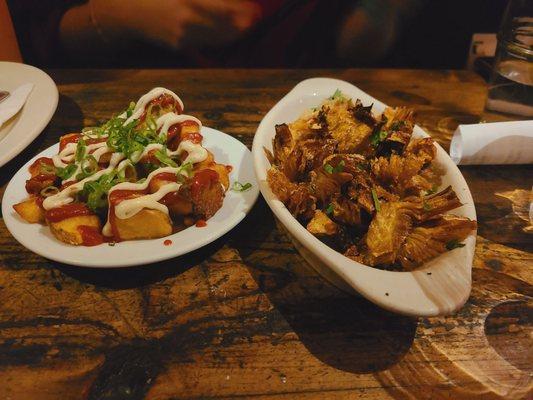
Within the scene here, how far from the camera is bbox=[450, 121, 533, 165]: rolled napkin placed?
128 cm

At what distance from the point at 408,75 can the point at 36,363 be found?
68.7 inches

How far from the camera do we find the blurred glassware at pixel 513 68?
1470mm

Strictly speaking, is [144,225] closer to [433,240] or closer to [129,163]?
[129,163]

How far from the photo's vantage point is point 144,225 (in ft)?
3.16

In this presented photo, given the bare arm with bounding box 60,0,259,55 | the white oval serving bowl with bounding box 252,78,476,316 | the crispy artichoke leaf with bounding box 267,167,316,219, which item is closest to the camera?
the white oval serving bowl with bounding box 252,78,476,316

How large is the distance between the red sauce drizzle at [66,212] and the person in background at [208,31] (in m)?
1.46

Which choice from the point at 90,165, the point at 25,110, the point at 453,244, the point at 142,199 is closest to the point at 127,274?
the point at 142,199

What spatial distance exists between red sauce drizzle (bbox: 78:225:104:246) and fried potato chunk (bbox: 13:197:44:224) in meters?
0.13

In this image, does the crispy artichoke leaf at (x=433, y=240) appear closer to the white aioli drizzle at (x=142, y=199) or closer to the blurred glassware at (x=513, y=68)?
the white aioli drizzle at (x=142, y=199)

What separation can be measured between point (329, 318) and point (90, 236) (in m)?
0.55

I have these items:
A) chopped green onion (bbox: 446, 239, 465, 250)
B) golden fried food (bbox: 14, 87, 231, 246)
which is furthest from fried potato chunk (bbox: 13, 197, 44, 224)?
chopped green onion (bbox: 446, 239, 465, 250)

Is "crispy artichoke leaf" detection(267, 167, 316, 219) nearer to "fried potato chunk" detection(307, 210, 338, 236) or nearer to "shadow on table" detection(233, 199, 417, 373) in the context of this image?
"fried potato chunk" detection(307, 210, 338, 236)

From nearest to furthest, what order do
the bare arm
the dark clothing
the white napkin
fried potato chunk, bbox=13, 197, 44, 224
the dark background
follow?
1. fried potato chunk, bbox=13, 197, 44, 224
2. the white napkin
3. the bare arm
4. the dark clothing
5. the dark background

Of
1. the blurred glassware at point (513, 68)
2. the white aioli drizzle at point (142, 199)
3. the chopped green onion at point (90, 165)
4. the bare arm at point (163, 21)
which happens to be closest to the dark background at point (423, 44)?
the bare arm at point (163, 21)
